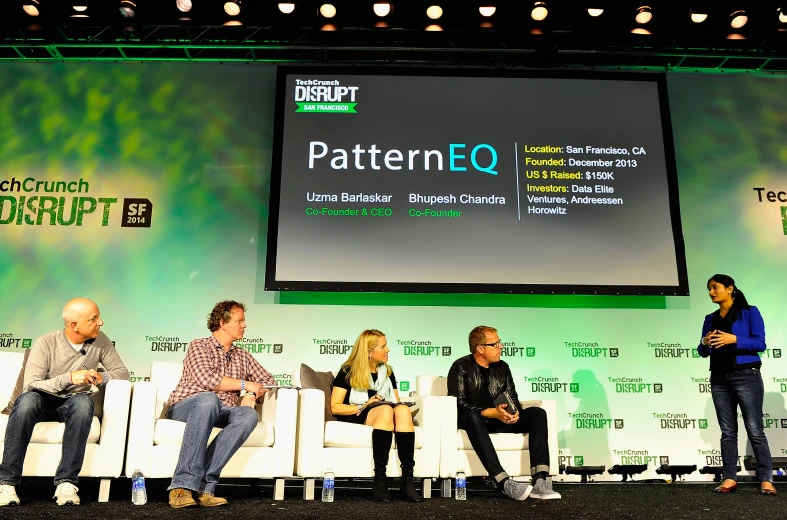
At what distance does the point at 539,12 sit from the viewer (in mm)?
5664

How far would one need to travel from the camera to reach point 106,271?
5.84 m

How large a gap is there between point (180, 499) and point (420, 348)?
110 inches

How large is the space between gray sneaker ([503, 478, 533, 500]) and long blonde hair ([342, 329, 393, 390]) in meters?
0.95

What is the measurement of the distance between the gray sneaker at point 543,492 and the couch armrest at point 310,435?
116cm

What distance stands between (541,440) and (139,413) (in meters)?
2.17

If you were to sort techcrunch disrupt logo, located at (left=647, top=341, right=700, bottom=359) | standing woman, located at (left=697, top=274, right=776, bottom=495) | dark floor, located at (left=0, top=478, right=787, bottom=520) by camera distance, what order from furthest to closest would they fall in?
techcrunch disrupt logo, located at (left=647, top=341, right=700, bottom=359) → standing woman, located at (left=697, top=274, right=776, bottom=495) → dark floor, located at (left=0, top=478, right=787, bottom=520)

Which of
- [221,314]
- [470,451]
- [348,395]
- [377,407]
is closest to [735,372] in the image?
[470,451]

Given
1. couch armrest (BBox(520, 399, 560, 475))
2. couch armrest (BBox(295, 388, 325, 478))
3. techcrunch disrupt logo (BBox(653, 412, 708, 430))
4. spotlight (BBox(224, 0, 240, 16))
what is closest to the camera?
couch armrest (BBox(295, 388, 325, 478))

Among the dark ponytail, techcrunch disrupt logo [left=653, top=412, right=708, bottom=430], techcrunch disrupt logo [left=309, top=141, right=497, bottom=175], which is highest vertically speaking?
techcrunch disrupt logo [left=309, top=141, right=497, bottom=175]

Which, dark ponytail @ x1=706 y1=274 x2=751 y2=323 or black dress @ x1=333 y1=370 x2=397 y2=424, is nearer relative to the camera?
black dress @ x1=333 y1=370 x2=397 y2=424

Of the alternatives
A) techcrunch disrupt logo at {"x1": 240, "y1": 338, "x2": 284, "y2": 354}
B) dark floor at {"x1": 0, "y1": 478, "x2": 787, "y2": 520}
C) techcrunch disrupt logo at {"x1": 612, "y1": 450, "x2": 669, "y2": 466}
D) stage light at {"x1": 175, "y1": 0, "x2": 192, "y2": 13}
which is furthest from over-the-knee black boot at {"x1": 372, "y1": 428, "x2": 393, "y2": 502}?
stage light at {"x1": 175, "y1": 0, "x2": 192, "y2": 13}

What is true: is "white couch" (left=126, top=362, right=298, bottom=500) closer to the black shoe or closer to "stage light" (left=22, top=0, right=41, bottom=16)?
the black shoe

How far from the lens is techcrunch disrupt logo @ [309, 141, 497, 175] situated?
5.80m

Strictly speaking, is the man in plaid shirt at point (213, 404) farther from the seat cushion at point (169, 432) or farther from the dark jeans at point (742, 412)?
the dark jeans at point (742, 412)
